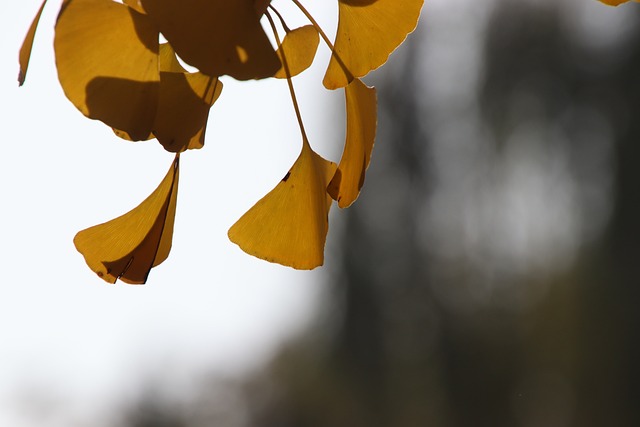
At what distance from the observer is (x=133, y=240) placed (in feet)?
0.65

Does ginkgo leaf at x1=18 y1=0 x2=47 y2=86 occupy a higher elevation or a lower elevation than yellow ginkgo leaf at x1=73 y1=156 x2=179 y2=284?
higher

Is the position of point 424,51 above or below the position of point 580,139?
above

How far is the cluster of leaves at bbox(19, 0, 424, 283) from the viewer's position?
16 centimetres

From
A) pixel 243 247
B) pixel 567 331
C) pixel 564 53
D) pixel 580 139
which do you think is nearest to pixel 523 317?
pixel 567 331

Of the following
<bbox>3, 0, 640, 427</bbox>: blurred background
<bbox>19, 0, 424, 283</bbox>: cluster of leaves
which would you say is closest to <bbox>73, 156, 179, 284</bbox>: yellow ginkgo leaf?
<bbox>19, 0, 424, 283</bbox>: cluster of leaves

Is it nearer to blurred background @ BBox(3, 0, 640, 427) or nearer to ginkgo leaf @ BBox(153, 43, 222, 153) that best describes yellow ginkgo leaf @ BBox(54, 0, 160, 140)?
ginkgo leaf @ BBox(153, 43, 222, 153)

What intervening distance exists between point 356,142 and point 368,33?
0.09 feet

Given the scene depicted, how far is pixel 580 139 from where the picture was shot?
340 cm

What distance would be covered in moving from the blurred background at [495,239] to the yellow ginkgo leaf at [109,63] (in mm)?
2809

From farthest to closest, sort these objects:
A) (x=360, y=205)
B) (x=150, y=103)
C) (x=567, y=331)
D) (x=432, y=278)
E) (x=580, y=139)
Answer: (x=360, y=205) < (x=432, y=278) < (x=580, y=139) < (x=567, y=331) < (x=150, y=103)

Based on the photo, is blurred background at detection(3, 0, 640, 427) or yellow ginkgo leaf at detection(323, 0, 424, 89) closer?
yellow ginkgo leaf at detection(323, 0, 424, 89)

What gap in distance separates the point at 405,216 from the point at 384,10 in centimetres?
382

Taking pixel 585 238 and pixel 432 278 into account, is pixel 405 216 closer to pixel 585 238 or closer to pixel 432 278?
pixel 432 278

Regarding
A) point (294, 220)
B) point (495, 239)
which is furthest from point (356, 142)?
point (495, 239)
